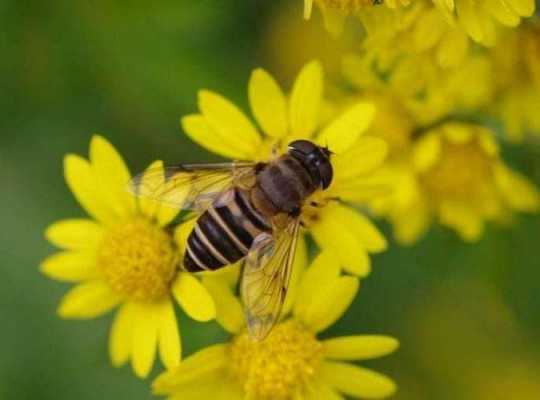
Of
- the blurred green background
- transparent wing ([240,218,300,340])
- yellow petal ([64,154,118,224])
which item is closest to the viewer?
transparent wing ([240,218,300,340])

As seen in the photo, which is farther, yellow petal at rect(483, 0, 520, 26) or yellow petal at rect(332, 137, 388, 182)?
yellow petal at rect(332, 137, 388, 182)

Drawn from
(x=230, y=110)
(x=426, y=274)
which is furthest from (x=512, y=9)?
(x=426, y=274)

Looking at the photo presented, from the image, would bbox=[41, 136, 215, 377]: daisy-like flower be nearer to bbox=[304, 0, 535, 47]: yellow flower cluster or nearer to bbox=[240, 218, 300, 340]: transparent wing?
bbox=[240, 218, 300, 340]: transparent wing

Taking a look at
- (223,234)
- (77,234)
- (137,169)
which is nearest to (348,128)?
(223,234)

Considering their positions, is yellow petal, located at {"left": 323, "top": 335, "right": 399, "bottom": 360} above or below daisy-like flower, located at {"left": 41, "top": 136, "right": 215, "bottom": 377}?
below

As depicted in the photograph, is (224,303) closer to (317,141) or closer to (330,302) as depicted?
(330,302)

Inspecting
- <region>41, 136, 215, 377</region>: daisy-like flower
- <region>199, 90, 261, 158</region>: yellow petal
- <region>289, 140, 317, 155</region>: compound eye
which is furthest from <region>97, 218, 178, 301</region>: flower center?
<region>289, 140, 317, 155</region>: compound eye

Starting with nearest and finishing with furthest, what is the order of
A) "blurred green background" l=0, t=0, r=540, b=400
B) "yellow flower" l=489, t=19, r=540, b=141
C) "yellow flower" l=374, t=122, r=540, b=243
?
"yellow flower" l=489, t=19, r=540, b=141 → "yellow flower" l=374, t=122, r=540, b=243 → "blurred green background" l=0, t=0, r=540, b=400
